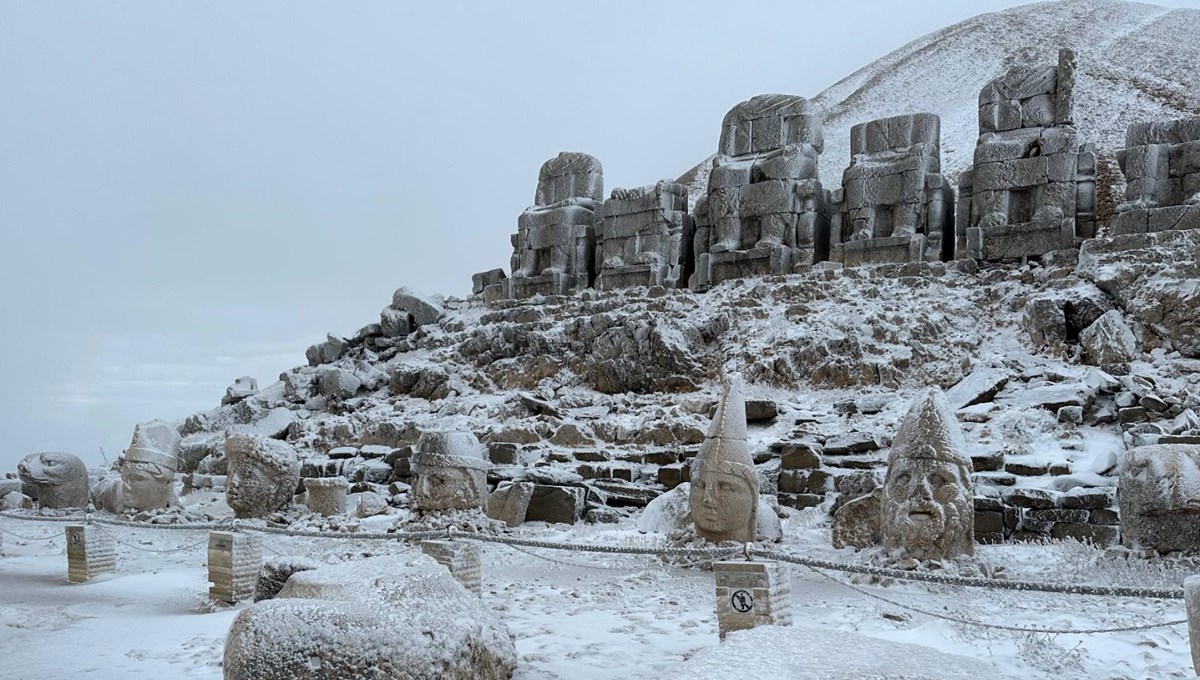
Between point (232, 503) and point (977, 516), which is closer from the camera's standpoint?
point (977, 516)

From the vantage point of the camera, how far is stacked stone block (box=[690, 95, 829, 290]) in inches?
747

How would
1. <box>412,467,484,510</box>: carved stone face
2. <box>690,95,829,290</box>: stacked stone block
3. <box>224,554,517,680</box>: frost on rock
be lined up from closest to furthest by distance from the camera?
<box>224,554,517,680</box>: frost on rock, <box>412,467,484,510</box>: carved stone face, <box>690,95,829,290</box>: stacked stone block

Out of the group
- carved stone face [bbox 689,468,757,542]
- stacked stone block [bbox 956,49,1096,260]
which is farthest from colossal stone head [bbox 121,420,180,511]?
stacked stone block [bbox 956,49,1096,260]

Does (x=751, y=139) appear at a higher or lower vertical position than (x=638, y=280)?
higher

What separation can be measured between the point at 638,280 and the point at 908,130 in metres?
6.29

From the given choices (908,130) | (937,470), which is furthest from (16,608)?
(908,130)

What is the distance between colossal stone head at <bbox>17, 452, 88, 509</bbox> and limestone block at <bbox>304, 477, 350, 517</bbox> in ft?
14.0

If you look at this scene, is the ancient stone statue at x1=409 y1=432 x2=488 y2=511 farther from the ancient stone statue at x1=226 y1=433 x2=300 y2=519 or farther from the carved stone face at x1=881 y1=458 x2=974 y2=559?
the carved stone face at x1=881 y1=458 x2=974 y2=559

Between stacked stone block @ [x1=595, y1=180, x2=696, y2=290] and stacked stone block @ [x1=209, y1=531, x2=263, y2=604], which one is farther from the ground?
stacked stone block @ [x1=595, y1=180, x2=696, y2=290]

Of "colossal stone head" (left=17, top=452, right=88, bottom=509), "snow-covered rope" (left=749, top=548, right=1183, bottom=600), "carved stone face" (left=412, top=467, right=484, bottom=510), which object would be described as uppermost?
"snow-covered rope" (left=749, top=548, right=1183, bottom=600)

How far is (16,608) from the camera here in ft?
21.8

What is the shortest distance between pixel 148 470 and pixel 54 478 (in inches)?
78.9

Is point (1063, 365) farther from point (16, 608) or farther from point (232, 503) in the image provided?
point (16, 608)

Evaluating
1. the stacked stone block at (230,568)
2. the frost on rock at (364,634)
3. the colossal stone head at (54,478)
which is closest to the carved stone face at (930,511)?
the frost on rock at (364,634)
